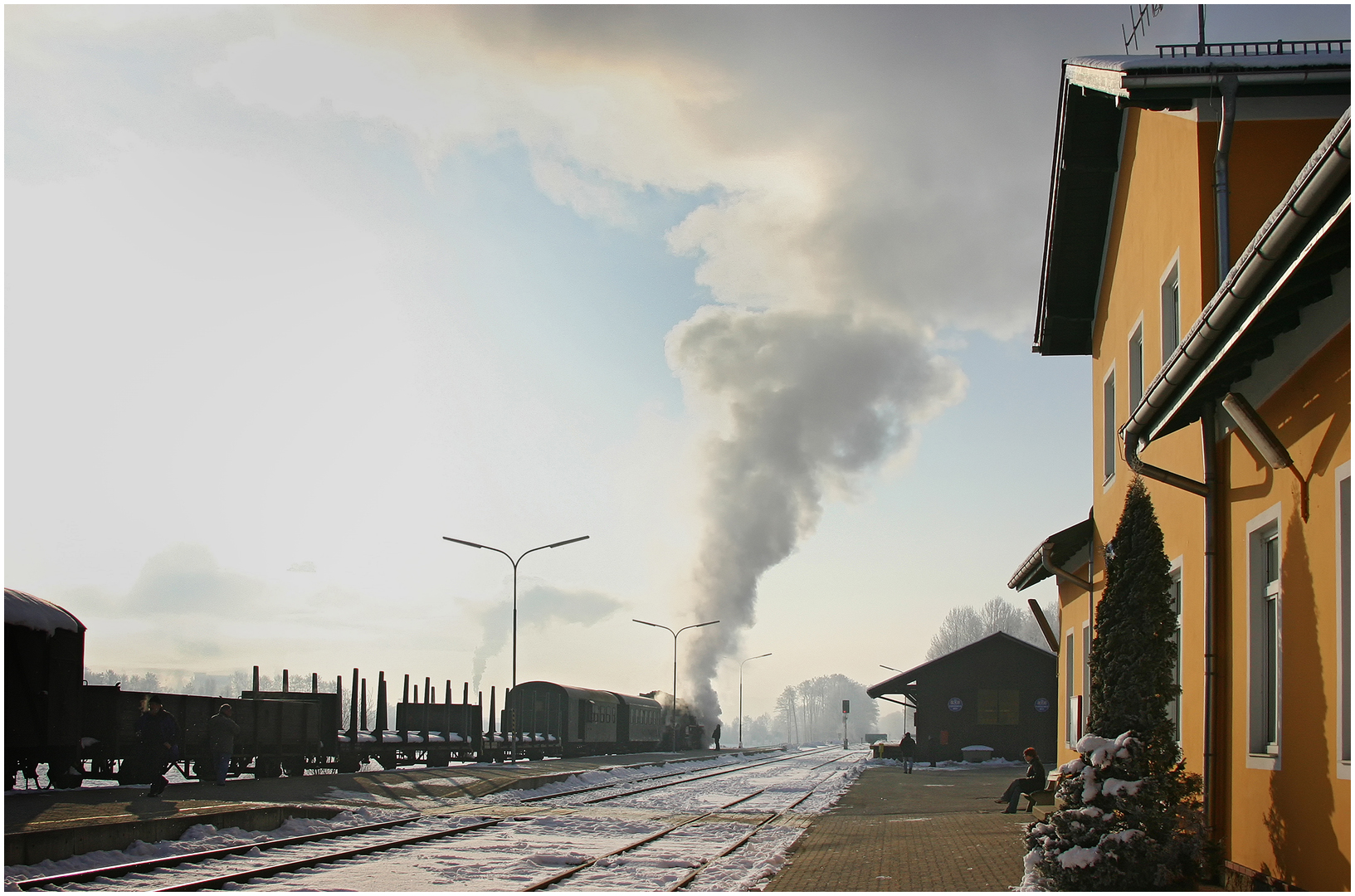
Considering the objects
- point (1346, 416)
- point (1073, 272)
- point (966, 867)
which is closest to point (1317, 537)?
point (1346, 416)

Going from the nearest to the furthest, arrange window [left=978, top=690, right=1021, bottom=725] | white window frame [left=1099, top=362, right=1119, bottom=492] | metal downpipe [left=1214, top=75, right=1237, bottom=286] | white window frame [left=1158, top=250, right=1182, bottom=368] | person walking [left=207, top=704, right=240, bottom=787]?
metal downpipe [left=1214, top=75, right=1237, bottom=286]
white window frame [left=1158, top=250, right=1182, bottom=368]
white window frame [left=1099, top=362, right=1119, bottom=492]
person walking [left=207, top=704, right=240, bottom=787]
window [left=978, top=690, right=1021, bottom=725]

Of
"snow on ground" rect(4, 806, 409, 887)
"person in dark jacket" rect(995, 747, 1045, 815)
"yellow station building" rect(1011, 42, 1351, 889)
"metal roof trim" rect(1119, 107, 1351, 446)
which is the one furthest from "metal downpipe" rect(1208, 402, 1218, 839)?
"snow on ground" rect(4, 806, 409, 887)

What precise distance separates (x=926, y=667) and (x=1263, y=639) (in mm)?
41289

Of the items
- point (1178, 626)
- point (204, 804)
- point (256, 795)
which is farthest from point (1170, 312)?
point (256, 795)

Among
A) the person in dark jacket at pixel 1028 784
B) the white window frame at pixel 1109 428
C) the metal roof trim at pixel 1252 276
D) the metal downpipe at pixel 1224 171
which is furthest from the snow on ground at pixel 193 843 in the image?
the metal downpipe at pixel 1224 171

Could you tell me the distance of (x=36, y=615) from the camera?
66.3 ft

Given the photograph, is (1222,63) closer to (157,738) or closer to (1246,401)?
(1246,401)

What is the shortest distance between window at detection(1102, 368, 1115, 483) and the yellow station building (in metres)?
0.35

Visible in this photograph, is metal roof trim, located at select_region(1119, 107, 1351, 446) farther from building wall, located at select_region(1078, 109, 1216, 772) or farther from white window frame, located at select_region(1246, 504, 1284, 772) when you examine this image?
building wall, located at select_region(1078, 109, 1216, 772)

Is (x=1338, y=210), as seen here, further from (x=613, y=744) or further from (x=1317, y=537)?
(x=613, y=744)

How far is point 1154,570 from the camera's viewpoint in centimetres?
1035

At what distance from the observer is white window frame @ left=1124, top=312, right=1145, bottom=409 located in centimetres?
1355

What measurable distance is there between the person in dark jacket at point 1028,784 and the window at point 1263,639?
1064cm

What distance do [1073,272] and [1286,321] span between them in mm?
9392
